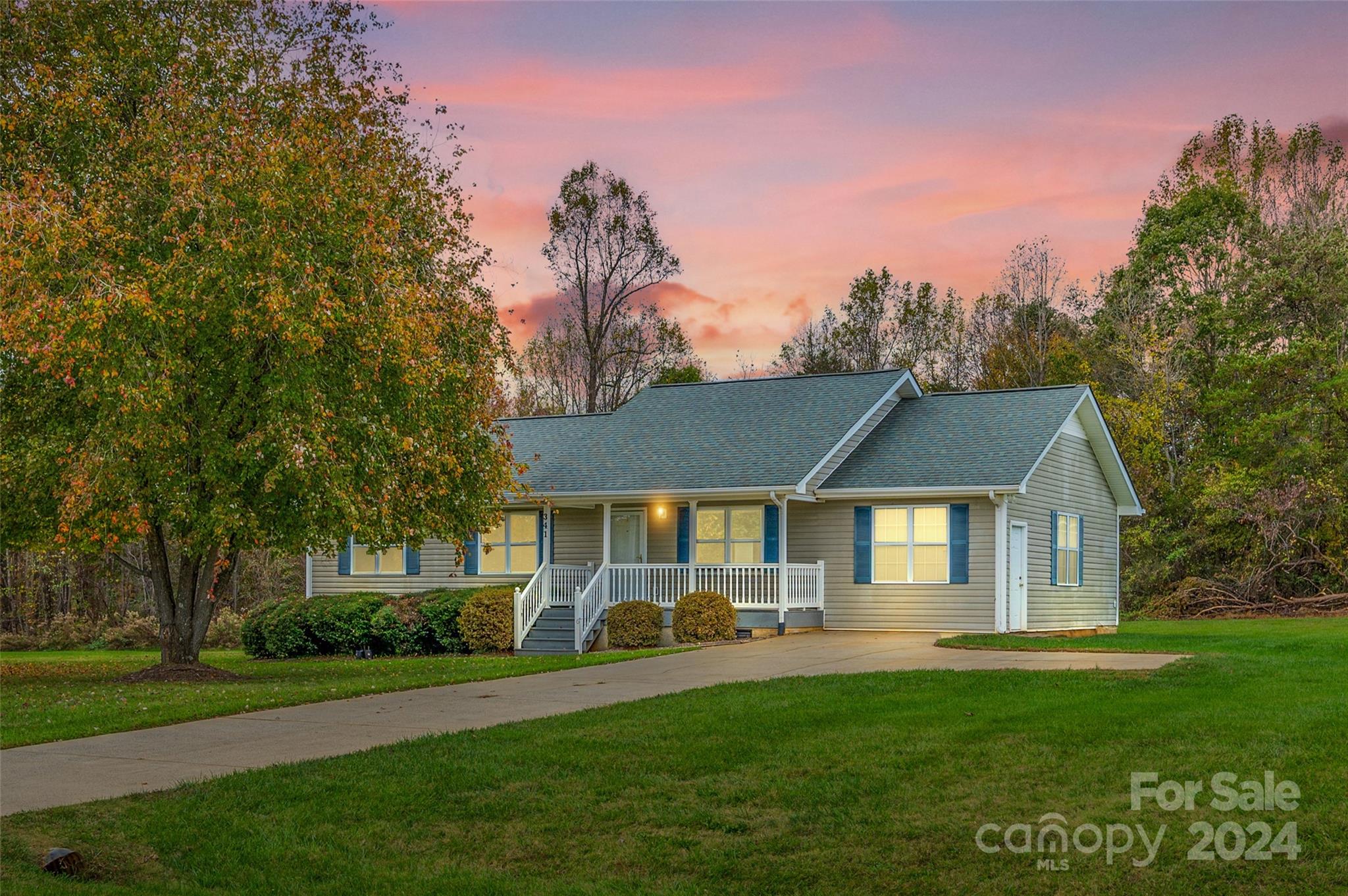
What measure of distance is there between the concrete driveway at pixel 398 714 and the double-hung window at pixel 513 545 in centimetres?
832

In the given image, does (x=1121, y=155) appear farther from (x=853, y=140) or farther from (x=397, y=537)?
(x=397, y=537)

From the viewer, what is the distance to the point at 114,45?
16.5 metres

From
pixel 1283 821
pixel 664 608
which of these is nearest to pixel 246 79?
pixel 664 608

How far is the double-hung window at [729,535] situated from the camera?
82.0ft

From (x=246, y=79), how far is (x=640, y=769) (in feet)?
40.3

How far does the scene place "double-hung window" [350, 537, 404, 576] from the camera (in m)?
29.2

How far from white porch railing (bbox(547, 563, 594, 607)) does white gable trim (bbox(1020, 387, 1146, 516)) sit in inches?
352

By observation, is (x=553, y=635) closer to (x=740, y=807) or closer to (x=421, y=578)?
(x=421, y=578)

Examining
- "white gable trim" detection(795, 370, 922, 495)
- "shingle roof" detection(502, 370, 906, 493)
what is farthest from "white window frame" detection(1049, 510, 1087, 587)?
"shingle roof" detection(502, 370, 906, 493)

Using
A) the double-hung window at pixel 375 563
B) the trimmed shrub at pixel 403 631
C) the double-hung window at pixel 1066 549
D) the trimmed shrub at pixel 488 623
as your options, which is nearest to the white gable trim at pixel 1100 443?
the double-hung window at pixel 1066 549

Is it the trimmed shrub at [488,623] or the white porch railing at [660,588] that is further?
the trimmed shrub at [488,623]

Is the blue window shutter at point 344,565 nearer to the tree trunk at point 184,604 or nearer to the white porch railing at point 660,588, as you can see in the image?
the white porch railing at point 660,588

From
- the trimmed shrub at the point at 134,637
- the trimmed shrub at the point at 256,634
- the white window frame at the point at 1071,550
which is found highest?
the white window frame at the point at 1071,550

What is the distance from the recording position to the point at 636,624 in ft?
76.0
